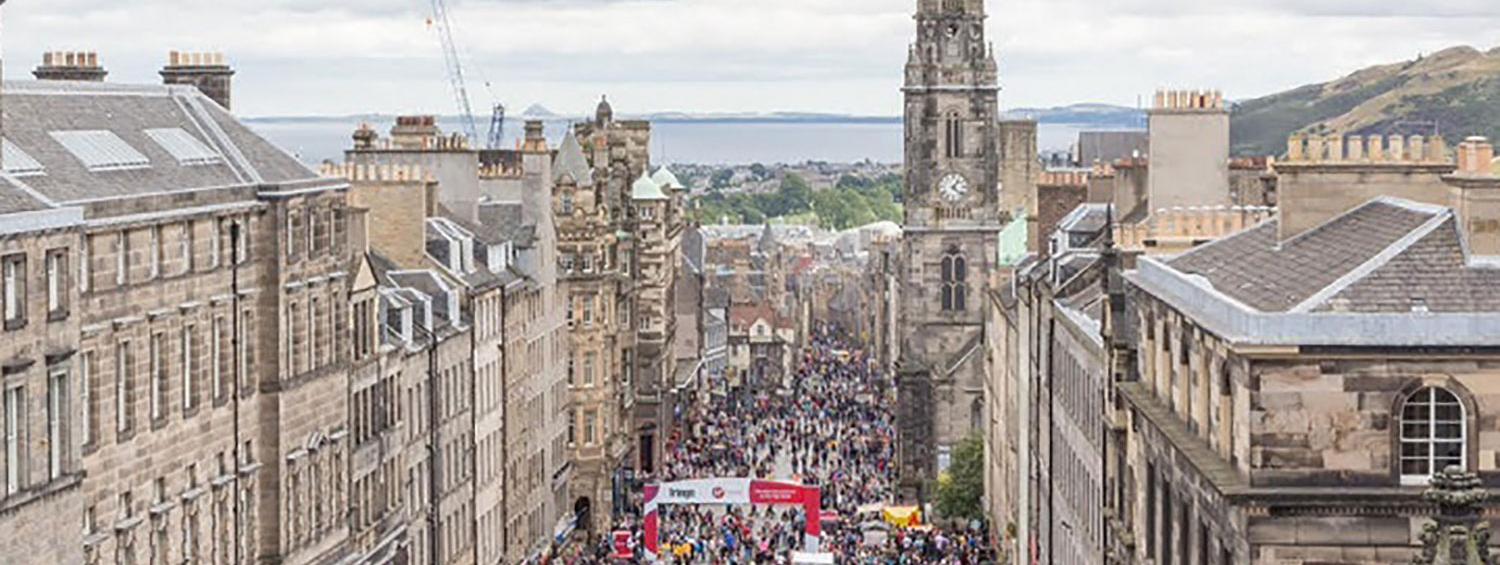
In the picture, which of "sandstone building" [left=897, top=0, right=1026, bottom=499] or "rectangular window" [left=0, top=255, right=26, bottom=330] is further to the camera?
"sandstone building" [left=897, top=0, right=1026, bottom=499]

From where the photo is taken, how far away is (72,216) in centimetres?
3803

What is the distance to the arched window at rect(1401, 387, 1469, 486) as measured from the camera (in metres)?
29.4

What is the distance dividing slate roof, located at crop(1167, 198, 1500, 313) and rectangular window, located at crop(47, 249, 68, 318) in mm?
14175

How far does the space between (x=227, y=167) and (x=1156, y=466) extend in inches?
805

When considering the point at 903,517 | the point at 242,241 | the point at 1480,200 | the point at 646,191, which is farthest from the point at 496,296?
the point at 646,191

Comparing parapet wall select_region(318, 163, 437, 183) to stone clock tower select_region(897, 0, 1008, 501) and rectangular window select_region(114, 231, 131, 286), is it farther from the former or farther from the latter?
stone clock tower select_region(897, 0, 1008, 501)

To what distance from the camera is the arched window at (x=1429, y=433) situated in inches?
1158

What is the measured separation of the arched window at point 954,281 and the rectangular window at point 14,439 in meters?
89.9

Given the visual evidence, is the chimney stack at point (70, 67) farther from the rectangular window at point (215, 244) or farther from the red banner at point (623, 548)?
the red banner at point (623, 548)

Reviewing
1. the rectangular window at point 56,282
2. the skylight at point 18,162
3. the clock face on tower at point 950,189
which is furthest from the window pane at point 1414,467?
the clock face on tower at point 950,189

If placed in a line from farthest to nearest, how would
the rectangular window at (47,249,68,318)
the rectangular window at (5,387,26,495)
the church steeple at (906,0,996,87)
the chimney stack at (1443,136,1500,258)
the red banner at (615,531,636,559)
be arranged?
1. the church steeple at (906,0,996,87)
2. the red banner at (615,531,636,559)
3. the rectangular window at (47,249,68,318)
4. the rectangular window at (5,387,26,495)
5. the chimney stack at (1443,136,1500,258)

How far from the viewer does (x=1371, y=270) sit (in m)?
30.9

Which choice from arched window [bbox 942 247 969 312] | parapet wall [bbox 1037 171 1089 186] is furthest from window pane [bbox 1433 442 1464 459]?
arched window [bbox 942 247 969 312]

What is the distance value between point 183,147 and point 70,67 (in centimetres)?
695
